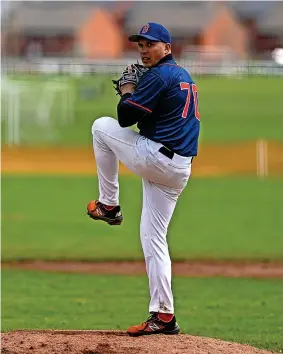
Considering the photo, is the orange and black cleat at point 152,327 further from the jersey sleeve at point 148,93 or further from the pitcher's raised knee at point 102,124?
the jersey sleeve at point 148,93

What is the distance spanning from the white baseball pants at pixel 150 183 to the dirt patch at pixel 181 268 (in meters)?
6.80

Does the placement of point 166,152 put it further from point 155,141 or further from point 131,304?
point 131,304

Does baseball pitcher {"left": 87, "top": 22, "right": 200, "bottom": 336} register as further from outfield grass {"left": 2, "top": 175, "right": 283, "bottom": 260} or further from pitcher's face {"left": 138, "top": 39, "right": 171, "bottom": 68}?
outfield grass {"left": 2, "top": 175, "right": 283, "bottom": 260}

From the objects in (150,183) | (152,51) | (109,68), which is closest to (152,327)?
(150,183)

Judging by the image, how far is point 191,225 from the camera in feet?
63.8

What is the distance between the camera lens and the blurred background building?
88.2 metres

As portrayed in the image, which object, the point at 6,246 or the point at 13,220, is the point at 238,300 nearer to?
the point at 6,246

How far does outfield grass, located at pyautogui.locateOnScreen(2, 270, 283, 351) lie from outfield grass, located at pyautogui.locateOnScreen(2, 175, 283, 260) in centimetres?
235

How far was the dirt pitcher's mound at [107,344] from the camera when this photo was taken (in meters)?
6.68

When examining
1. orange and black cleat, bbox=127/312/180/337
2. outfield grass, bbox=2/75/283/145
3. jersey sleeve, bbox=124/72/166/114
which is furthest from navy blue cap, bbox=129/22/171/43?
outfield grass, bbox=2/75/283/145

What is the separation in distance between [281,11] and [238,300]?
83.2m

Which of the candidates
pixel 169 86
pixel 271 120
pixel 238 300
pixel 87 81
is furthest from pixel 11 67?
pixel 169 86

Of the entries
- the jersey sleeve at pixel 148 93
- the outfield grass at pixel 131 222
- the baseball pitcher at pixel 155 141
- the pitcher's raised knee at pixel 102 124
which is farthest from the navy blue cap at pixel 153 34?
the outfield grass at pixel 131 222

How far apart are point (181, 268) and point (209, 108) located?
39232mm
